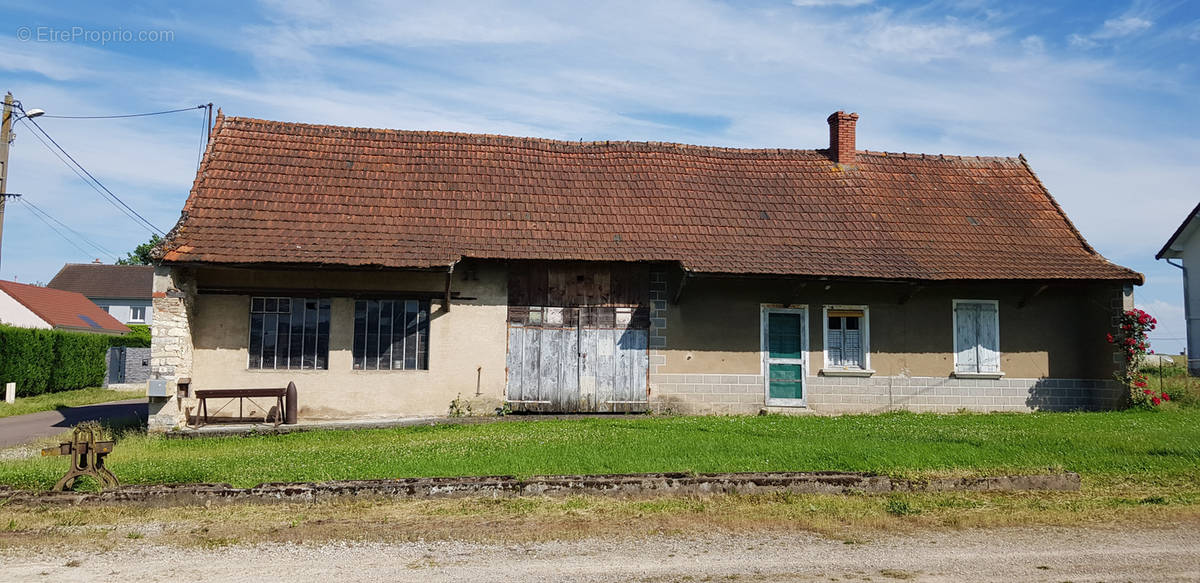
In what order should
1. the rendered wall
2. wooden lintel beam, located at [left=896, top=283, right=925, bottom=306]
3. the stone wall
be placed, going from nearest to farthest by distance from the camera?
the stone wall < wooden lintel beam, located at [left=896, top=283, right=925, bottom=306] < the rendered wall

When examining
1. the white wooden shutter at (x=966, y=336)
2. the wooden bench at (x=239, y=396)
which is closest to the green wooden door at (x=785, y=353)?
the white wooden shutter at (x=966, y=336)

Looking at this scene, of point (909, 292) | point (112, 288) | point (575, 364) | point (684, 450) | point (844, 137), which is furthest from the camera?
point (112, 288)

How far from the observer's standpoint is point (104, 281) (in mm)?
57406

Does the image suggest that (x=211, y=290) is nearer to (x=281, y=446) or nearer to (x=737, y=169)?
(x=281, y=446)

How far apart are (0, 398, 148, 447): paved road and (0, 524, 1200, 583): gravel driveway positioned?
9.19 metres

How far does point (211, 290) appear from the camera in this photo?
1457 centimetres

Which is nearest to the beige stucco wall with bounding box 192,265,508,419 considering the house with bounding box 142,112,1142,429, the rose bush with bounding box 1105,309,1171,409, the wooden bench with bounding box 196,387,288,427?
the house with bounding box 142,112,1142,429

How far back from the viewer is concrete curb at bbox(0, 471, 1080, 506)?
331 inches

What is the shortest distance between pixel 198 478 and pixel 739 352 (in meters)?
9.10

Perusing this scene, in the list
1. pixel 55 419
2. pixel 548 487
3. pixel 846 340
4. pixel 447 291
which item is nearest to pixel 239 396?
pixel 447 291

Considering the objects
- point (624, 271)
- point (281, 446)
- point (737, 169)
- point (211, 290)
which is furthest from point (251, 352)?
point (737, 169)

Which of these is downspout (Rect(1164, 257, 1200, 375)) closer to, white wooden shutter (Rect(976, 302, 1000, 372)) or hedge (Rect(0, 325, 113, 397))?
white wooden shutter (Rect(976, 302, 1000, 372))

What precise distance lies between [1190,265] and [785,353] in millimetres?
18393

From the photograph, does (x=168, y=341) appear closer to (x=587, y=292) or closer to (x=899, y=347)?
(x=587, y=292)
